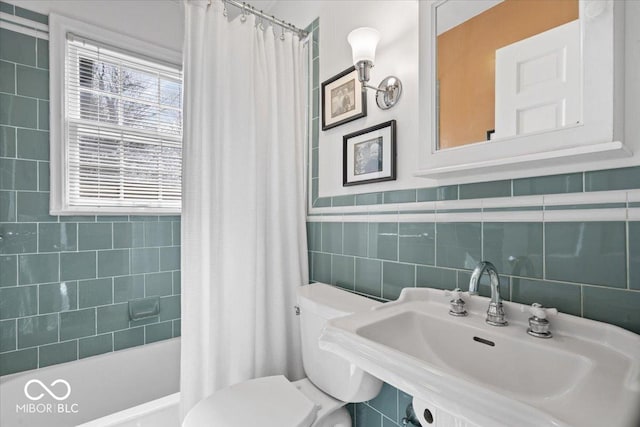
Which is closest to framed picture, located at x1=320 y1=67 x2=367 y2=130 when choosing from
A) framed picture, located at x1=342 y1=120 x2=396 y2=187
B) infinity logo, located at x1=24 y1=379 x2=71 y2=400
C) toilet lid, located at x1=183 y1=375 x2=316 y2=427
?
framed picture, located at x1=342 y1=120 x2=396 y2=187

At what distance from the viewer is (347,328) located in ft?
2.61

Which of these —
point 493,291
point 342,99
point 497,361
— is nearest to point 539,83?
point 493,291

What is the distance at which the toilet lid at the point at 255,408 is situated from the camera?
3.34 ft

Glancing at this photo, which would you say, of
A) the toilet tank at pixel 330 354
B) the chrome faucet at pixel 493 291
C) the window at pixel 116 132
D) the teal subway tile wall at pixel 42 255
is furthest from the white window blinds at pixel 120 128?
the chrome faucet at pixel 493 291

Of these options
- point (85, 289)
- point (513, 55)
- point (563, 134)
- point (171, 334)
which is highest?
point (513, 55)

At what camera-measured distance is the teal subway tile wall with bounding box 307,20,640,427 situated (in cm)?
75

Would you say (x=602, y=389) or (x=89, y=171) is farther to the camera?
(x=89, y=171)

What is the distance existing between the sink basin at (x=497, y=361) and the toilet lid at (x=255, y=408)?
0.46 m

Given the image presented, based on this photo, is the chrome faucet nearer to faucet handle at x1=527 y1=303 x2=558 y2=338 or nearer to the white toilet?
faucet handle at x1=527 y1=303 x2=558 y2=338

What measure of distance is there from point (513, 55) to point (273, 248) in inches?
Answer: 48.2

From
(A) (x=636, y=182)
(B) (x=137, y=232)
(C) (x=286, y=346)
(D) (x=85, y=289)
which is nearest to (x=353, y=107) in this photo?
(A) (x=636, y=182)

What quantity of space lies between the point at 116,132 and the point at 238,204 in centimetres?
108

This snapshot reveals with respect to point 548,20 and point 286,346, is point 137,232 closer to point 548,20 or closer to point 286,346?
point 286,346

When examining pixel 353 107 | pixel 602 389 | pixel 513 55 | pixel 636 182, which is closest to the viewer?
pixel 602 389
